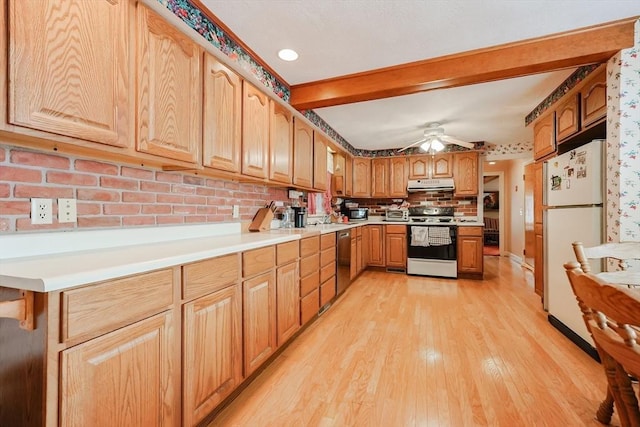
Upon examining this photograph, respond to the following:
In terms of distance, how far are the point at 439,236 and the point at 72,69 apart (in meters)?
4.42

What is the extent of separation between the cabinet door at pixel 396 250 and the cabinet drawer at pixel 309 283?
2.43 metres

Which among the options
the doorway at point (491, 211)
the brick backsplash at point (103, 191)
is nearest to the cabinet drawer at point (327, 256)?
the brick backsplash at point (103, 191)

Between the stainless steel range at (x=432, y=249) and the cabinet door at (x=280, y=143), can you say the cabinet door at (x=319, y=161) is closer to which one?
the cabinet door at (x=280, y=143)

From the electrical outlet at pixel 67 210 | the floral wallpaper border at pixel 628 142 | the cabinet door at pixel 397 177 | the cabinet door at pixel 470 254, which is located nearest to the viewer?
the electrical outlet at pixel 67 210

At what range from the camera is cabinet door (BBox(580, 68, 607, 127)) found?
2.06m

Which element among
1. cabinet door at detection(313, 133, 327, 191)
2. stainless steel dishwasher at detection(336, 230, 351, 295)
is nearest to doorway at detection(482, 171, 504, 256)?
stainless steel dishwasher at detection(336, 230, 351, 295)

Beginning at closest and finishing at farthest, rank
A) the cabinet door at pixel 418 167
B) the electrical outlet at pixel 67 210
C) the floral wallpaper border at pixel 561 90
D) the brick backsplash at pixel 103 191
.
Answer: the brick backsplash at pixel 103 191
the electrical outlet at pixel 67 210
the floral wallpaper border at pixel 561 90
the cabinet door at pixel 418 167

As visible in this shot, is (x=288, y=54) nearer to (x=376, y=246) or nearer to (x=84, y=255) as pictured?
(x=84, y=255)

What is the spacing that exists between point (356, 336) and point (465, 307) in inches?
57.3

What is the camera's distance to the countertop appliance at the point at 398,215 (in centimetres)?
508

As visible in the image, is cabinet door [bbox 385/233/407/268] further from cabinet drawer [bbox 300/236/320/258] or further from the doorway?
the doorway

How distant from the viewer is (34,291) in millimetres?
774

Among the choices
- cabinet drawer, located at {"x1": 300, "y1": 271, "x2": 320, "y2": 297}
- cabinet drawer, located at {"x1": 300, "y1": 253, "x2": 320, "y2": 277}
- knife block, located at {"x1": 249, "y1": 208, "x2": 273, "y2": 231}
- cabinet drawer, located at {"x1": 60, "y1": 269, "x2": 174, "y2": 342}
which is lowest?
cabinet drawer, located at {"x1": 300, "y1": 271, "x2": 320, "y2": 297}

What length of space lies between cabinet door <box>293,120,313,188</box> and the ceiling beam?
1.13ft
